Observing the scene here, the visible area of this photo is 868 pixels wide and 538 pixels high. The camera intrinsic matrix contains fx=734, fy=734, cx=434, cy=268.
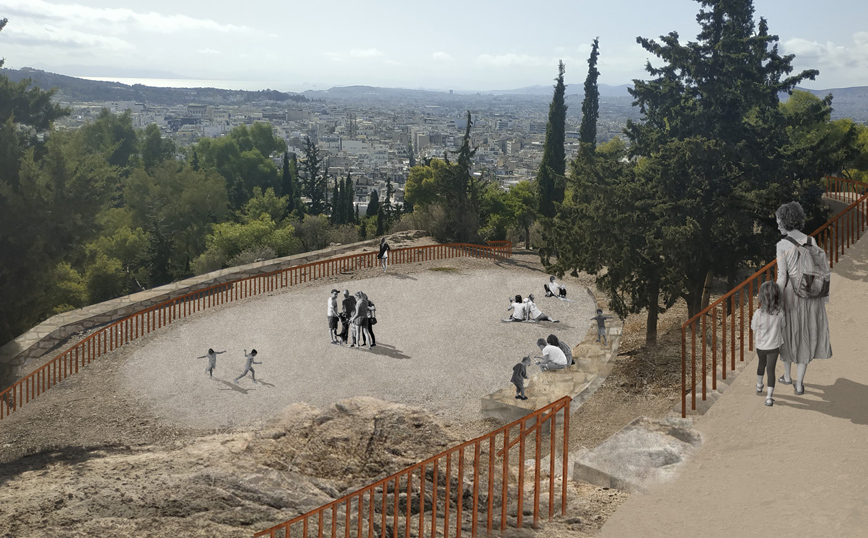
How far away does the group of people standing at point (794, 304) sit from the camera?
7102mm

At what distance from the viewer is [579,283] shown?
21.8 meters

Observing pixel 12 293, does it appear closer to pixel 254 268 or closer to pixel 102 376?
pixel 254 268

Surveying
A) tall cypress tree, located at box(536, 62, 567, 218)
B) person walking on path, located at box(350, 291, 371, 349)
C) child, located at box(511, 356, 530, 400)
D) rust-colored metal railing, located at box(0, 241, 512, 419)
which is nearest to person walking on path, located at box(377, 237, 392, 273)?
rust-colored metal railing, located at box(0, 241, 512, 419)

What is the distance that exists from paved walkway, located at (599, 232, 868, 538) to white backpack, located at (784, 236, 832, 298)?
1092 millimetres

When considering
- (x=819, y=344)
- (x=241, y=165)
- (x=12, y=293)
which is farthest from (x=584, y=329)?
(x=241, y=165)

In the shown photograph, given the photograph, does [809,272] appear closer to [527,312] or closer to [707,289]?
[707,289]

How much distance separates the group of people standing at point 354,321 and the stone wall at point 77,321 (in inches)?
200

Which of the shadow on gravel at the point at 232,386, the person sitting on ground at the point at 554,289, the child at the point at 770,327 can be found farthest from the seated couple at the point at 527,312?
the child at the point at 770,327

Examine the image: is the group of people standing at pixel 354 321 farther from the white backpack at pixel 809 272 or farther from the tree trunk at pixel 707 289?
Answer: the white backpack at pixel 809 272

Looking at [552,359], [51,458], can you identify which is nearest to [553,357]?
[552,359]

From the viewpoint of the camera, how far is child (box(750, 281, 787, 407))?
281 inches

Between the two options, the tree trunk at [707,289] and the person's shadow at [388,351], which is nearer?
the person's shadow at [388,351]

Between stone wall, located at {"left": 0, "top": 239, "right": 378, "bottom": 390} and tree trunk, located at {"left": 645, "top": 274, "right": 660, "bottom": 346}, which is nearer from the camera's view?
tree trunk, located at {"left": 645, "top": 274, "right": 660, "bottom": 346}

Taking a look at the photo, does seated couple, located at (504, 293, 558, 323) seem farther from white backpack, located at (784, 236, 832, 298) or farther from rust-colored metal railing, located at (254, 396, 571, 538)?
white backpack, located at (784, 236, 832, 298)
